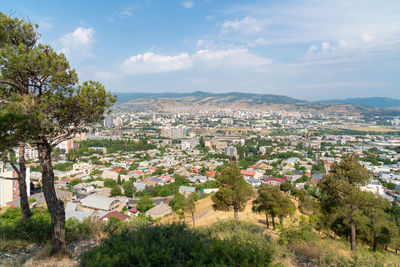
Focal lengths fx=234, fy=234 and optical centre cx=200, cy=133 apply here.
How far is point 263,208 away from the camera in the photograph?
24.1 feet

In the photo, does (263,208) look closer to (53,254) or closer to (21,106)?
(53,254)

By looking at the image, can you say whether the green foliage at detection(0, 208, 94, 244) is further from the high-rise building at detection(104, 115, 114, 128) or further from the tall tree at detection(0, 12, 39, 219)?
the high-rise building at detection(104, 115, 114, 128)

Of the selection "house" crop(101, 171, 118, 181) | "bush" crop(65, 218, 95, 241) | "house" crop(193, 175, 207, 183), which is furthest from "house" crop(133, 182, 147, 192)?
"bush" crop(65, 218, 95, 241)

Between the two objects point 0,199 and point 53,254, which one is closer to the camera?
point 53,254

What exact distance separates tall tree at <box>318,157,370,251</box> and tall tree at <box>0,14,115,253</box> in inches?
158

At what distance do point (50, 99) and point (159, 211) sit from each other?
9487 mm

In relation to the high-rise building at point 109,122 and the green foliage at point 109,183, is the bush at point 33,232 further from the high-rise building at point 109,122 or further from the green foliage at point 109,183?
the high-rise building at point 109,122

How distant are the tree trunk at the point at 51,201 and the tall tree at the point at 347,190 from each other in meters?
4.23

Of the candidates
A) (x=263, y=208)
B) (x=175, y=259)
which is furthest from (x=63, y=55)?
(x=263, y=208)

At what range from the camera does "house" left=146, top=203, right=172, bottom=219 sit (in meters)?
10.8

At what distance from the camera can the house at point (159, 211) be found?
424 inches

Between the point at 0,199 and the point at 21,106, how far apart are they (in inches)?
568

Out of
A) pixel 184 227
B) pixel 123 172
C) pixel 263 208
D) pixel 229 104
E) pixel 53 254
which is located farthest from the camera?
pixel 229 104

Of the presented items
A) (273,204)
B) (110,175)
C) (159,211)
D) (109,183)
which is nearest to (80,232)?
(273,204)
